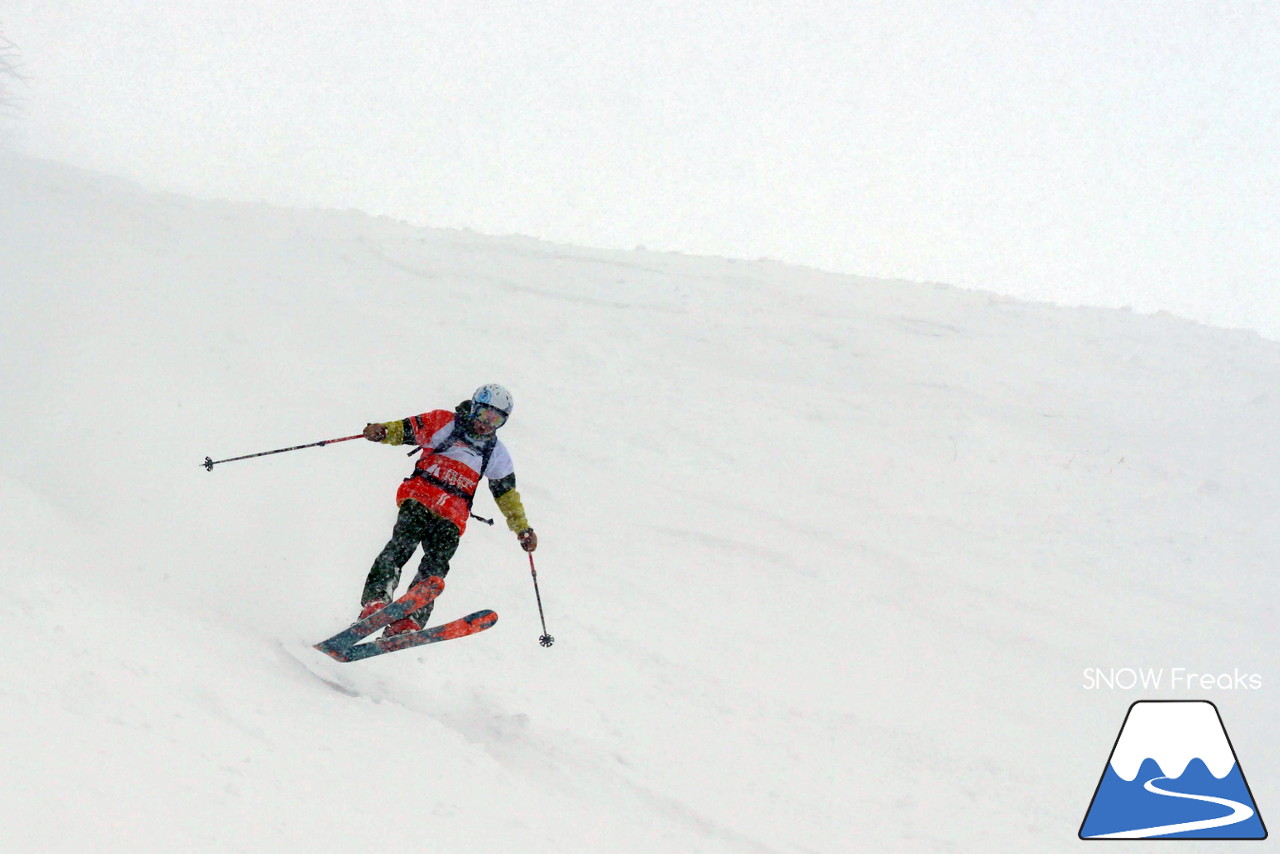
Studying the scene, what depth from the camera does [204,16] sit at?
15675cm

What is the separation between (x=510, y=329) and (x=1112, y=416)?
9605mm

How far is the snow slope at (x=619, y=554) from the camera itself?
4855 mm

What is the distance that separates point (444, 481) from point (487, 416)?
2.25 ft

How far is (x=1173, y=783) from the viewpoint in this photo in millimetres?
7258

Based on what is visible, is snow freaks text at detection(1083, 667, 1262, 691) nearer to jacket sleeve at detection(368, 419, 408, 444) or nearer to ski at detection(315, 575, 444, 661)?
ski at detection(315, 575, 444, 661)

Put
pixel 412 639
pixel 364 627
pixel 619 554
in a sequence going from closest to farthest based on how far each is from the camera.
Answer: pixel 364 627, pixel 412 639, pixel 619 554

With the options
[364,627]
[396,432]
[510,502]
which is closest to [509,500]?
[510,502]

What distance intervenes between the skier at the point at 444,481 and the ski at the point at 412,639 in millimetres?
328

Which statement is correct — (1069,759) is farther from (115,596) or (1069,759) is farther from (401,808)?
(115,596)

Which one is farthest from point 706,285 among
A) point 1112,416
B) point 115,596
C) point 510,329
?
point 115,596

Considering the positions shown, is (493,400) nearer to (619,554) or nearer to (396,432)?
(396,432)

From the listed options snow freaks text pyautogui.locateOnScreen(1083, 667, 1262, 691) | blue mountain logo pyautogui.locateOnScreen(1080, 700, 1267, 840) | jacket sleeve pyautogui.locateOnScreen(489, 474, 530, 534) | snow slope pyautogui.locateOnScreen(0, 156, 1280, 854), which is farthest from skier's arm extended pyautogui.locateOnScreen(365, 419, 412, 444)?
snow freaks text pyautogui.locateOnScreen(1083, 667, 1262, 691)

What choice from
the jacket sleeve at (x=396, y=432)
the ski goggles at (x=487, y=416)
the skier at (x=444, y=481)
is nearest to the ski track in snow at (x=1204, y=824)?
the skier at (x=444, y=481)

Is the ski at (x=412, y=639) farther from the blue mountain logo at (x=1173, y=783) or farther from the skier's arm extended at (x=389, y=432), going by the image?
the blue mountain logo at (x=1173, y=783)
